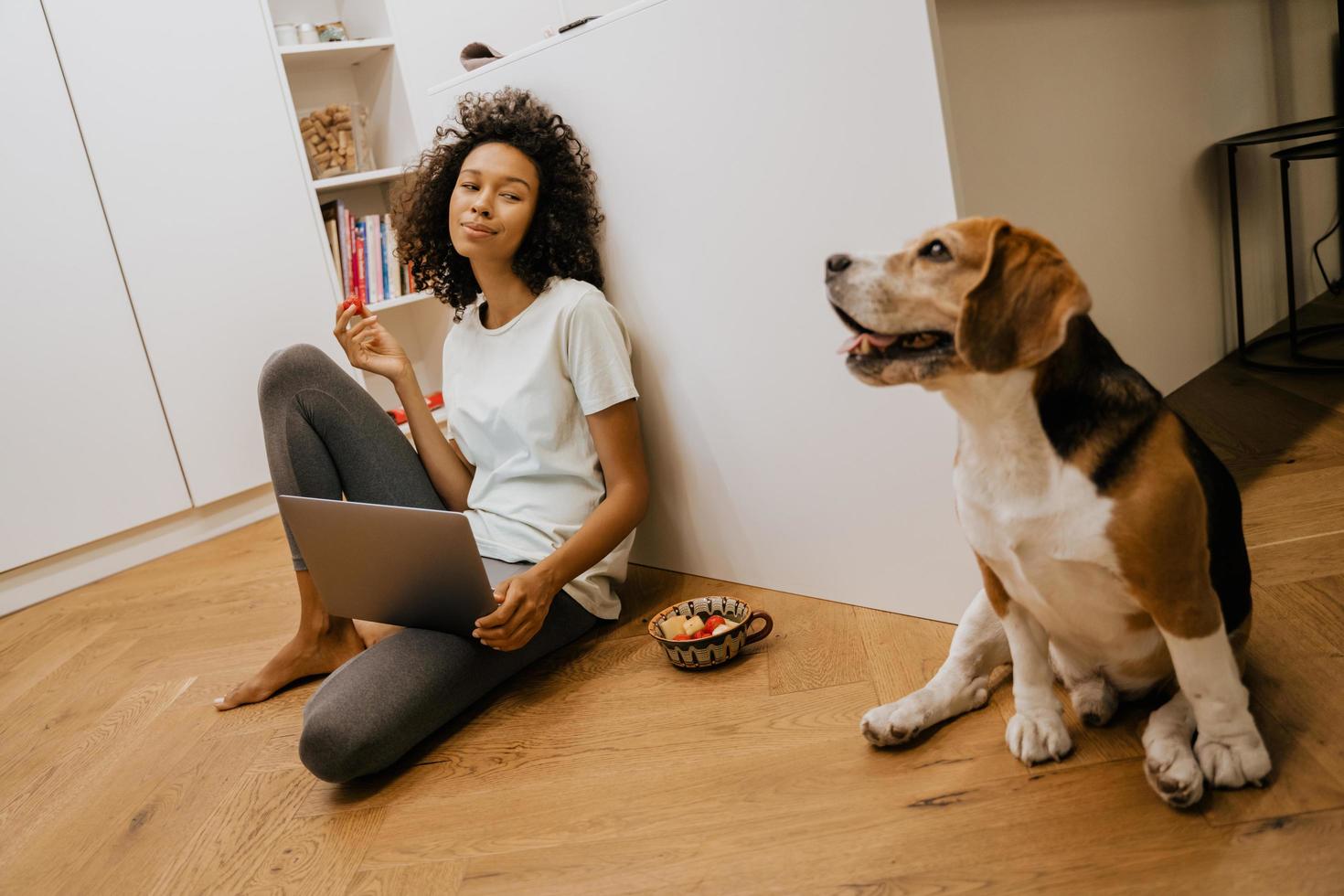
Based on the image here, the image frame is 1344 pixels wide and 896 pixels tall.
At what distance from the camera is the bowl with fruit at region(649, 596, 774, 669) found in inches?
62.8

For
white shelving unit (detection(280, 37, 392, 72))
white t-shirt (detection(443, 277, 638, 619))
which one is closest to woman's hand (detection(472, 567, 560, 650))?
white t-shirt (detection(443, 277, 638, 619))

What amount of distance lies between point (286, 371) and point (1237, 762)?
1.49 metres

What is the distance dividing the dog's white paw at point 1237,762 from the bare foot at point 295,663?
136 centimetres

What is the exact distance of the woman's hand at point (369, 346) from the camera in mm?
1876

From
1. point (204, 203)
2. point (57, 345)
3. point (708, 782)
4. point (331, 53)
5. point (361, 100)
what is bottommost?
point (708, 782)

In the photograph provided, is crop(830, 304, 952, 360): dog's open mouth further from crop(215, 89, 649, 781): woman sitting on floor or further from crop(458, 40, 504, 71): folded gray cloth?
crop(458, 40, 504, 71): folded gray cloth

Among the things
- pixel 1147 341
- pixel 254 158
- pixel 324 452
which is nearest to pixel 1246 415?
pixel 1147 341

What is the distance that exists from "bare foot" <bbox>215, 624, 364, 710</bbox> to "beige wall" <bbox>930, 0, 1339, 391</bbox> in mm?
1269

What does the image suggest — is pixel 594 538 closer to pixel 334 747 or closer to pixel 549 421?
pixel 549 421

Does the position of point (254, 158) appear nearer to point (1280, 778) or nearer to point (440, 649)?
point (440, 649)

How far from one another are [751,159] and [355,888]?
1.15 meters

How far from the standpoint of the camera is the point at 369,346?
76.1 inches

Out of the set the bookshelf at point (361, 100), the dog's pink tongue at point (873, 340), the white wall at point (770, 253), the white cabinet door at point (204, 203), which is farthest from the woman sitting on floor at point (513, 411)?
the white cabinet door at point (204, 203)

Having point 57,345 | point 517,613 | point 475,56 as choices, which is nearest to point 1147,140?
point 475,56
